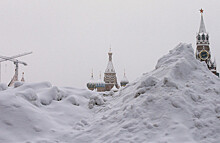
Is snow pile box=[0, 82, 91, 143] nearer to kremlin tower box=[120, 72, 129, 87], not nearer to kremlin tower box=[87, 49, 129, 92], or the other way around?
kremlin tower box=[87, 49, 129, 92]

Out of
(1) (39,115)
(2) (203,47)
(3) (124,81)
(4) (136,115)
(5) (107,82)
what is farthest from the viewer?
(2) (203,47)

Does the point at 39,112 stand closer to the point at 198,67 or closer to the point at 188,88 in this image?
the point at 188,88

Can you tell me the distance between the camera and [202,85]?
5367 mm

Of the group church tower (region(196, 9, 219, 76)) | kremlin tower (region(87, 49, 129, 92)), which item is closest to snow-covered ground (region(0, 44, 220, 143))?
kremlin tower (region(87, 49, 129, 92))

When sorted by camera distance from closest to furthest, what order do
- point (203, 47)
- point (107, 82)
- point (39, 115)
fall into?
point (39, 115) < point (107, 82) < point (203, 47)

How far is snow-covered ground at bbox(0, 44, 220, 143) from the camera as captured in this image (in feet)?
13.2

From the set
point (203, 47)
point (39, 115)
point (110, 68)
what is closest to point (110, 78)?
point (110, 68)

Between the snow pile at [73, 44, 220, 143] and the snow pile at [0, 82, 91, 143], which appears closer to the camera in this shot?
the snow pile at [73, 44, 220, 143]

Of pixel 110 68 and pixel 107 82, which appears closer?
pixel 107 82

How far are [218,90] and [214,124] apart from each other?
1.32m

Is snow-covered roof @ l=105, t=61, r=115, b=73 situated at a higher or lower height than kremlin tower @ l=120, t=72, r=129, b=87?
higher

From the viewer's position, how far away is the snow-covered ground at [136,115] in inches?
159

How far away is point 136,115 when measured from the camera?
4562mm

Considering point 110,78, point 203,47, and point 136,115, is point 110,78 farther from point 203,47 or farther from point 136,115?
point 136,115
